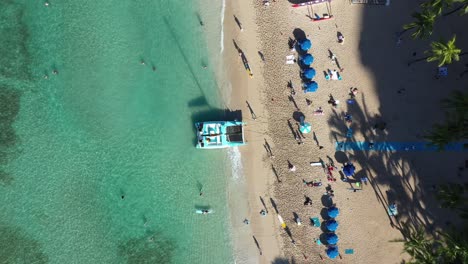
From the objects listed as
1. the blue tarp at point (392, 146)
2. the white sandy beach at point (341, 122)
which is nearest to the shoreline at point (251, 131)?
the white sandy beach at point (341, 122)

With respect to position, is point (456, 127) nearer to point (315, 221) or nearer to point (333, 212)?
point (333, 212)

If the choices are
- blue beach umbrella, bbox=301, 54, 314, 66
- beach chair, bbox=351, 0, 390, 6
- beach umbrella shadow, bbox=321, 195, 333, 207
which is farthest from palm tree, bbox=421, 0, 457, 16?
beach umbrella shadow, bbox=321, 195, 333, 207

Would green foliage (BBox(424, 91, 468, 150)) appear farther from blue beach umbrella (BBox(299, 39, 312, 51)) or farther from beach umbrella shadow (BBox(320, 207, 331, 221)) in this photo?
blue beach umbrella (BBox(299, 39, 312, 51))

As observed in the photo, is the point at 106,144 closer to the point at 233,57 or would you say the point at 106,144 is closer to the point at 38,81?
the point at 38,81

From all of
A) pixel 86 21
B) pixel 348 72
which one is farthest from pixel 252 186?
pixel 86 21

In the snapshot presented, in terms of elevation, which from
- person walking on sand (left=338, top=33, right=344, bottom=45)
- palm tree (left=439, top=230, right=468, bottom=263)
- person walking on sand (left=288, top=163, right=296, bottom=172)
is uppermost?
person walking on sand (left=338, top=33, right=344, bottom=45)
